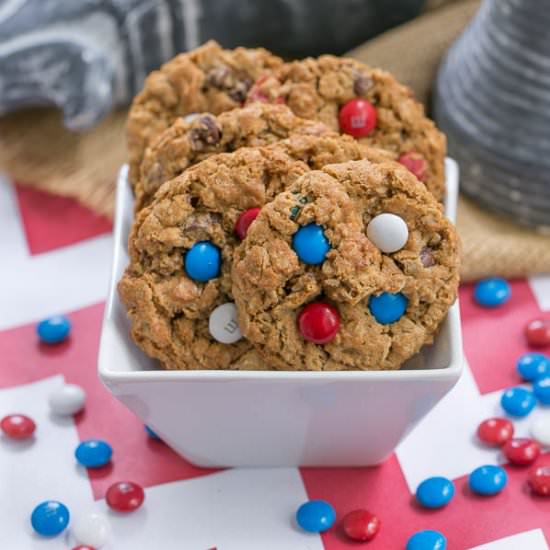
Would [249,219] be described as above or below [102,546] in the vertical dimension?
above

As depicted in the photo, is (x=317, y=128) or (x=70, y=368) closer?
(x=317, y=128)

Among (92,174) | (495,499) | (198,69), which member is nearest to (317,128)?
(198,69)

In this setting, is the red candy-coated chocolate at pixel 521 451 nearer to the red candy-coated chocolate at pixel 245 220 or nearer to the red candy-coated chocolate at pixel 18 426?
the red candy-coated chocolate at pixel 245 220

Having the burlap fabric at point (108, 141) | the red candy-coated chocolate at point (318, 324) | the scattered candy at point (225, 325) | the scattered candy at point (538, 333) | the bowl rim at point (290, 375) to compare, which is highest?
the red candy-coated chocolate at point (318, 324)

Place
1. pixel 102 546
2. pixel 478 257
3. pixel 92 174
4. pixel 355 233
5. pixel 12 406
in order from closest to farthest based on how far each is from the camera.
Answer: pixel 355 233, pixel 102 546, pixel 12 406, pixel 478 257, pixel 92 174

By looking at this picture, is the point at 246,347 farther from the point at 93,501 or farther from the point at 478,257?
the point at 478,257

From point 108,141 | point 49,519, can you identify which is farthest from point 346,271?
point 108,141

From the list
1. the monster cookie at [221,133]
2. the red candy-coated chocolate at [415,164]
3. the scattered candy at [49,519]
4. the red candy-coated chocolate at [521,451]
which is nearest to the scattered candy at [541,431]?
the red candy-coated chocolate at [521,451]
